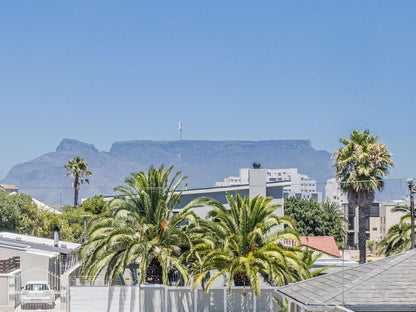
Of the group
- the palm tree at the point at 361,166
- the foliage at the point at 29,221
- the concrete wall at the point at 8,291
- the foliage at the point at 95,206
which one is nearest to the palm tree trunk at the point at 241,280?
the concrete wall at the point at 8,291

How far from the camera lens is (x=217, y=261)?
29891 millimetres

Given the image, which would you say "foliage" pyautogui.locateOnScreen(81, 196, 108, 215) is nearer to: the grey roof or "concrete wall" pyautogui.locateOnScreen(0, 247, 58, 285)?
"concrete wall" pyautogui.locateOnScreen(0, 247, 58, 285)

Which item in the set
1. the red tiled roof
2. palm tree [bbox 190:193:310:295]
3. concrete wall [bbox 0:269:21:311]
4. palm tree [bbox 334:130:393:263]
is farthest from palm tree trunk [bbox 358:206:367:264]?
concrete wall [bbox 0:269:21:311]

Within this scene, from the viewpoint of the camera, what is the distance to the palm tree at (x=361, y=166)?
153 ft

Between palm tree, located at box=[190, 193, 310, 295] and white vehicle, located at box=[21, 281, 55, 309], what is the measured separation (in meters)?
7.76

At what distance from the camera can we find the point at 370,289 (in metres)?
18.9

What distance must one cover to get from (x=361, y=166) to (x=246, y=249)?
18.4m

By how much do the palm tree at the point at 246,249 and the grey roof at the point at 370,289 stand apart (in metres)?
8.13

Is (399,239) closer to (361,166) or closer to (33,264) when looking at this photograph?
(361,166)

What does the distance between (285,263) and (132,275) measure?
8.64 meters

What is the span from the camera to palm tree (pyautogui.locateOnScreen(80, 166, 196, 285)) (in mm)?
30672

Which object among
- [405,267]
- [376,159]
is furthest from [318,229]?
[405,267]

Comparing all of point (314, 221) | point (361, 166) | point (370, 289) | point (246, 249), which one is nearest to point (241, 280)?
point (246, 249)

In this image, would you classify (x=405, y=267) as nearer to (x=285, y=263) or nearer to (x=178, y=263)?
(x=285, y=263)
